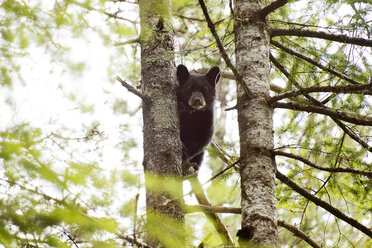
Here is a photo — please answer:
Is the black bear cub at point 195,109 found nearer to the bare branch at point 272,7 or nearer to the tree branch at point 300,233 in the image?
the bare branch at point 272,7

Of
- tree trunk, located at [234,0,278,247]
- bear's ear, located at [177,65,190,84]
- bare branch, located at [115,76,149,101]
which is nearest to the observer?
tree trunk, located at [234,0,278,247]

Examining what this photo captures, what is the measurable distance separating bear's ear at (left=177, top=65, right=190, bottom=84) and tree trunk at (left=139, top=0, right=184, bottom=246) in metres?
1.23

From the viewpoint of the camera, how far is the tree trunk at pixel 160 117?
3.19 metres

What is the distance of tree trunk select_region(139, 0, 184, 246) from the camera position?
10.5ft

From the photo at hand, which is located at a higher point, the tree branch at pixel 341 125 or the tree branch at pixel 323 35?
the tree branch at pixel 323 35

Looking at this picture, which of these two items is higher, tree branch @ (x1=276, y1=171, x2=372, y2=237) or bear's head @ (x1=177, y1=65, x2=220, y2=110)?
bear's head @ (x1=177, y1=65, x2=220, y2=110)

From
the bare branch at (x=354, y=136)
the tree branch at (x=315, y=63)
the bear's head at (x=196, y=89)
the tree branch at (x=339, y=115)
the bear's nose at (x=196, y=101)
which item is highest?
the bear's head at (x=196, y=89)

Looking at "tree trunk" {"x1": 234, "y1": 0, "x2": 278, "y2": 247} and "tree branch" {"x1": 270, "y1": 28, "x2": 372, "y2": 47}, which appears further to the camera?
"tree branch" {"x1": 270, "y1": 28, "x2": 372, "y2": 47}

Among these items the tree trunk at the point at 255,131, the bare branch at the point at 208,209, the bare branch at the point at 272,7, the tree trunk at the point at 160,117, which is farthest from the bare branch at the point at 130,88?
the bare branch at the point at 272,7

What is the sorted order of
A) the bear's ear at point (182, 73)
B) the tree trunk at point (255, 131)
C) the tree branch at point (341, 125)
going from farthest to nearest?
the bear's ear at point (182, 73) < the tree branch at point (341, 125) < the tree trunk at point (255, 131)

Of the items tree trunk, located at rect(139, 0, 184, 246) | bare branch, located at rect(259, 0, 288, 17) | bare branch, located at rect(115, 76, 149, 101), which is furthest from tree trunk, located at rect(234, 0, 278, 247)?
bare branch, located at rect(115, 76, 149, 101)

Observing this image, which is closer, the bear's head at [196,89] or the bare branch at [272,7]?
the bare branch at [272,7]

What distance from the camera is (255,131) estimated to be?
3170 mm

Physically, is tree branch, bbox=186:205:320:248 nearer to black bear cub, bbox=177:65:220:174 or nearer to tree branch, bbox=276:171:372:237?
tree branch, bbox=276:171:372:237
